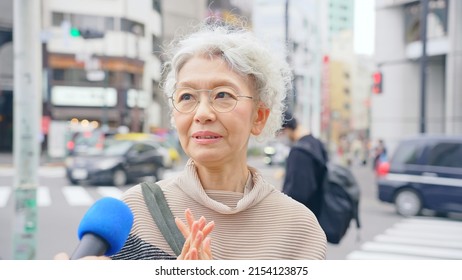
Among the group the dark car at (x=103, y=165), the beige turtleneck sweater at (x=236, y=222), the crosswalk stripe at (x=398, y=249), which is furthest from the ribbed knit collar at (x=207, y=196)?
the dark car at (x=103, y=165)

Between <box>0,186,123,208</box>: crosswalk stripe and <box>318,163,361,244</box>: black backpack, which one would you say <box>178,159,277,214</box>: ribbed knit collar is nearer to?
<box>318,163,361,244</box>: black backpack

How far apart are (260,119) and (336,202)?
161 cm

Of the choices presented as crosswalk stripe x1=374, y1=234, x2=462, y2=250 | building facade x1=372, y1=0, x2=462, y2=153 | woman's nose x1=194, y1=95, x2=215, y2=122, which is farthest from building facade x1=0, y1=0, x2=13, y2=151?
crosswalk stripe x1=374, y1=234, x2=462, y2=250

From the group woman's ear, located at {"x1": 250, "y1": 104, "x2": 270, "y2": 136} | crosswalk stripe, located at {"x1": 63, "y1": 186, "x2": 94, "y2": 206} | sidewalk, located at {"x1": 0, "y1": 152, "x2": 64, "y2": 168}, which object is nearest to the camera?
woman's ear, located at {"x1": 250, "y1": 104, "x2": 270, "y2": 136}

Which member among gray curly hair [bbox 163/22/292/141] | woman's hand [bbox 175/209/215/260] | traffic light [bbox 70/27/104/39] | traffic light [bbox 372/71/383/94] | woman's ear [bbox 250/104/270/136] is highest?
traffic light [bbox 70/27/104/39]

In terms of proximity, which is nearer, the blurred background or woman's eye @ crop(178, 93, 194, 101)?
woman's eye @ crop(178, 93, 194, 101)

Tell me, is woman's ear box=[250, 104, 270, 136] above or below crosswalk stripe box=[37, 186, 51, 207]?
above

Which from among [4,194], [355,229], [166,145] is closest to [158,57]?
[166,145]

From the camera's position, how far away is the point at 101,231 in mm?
820

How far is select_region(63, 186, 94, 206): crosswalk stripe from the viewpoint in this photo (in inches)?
244

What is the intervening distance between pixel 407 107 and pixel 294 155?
2.54m
